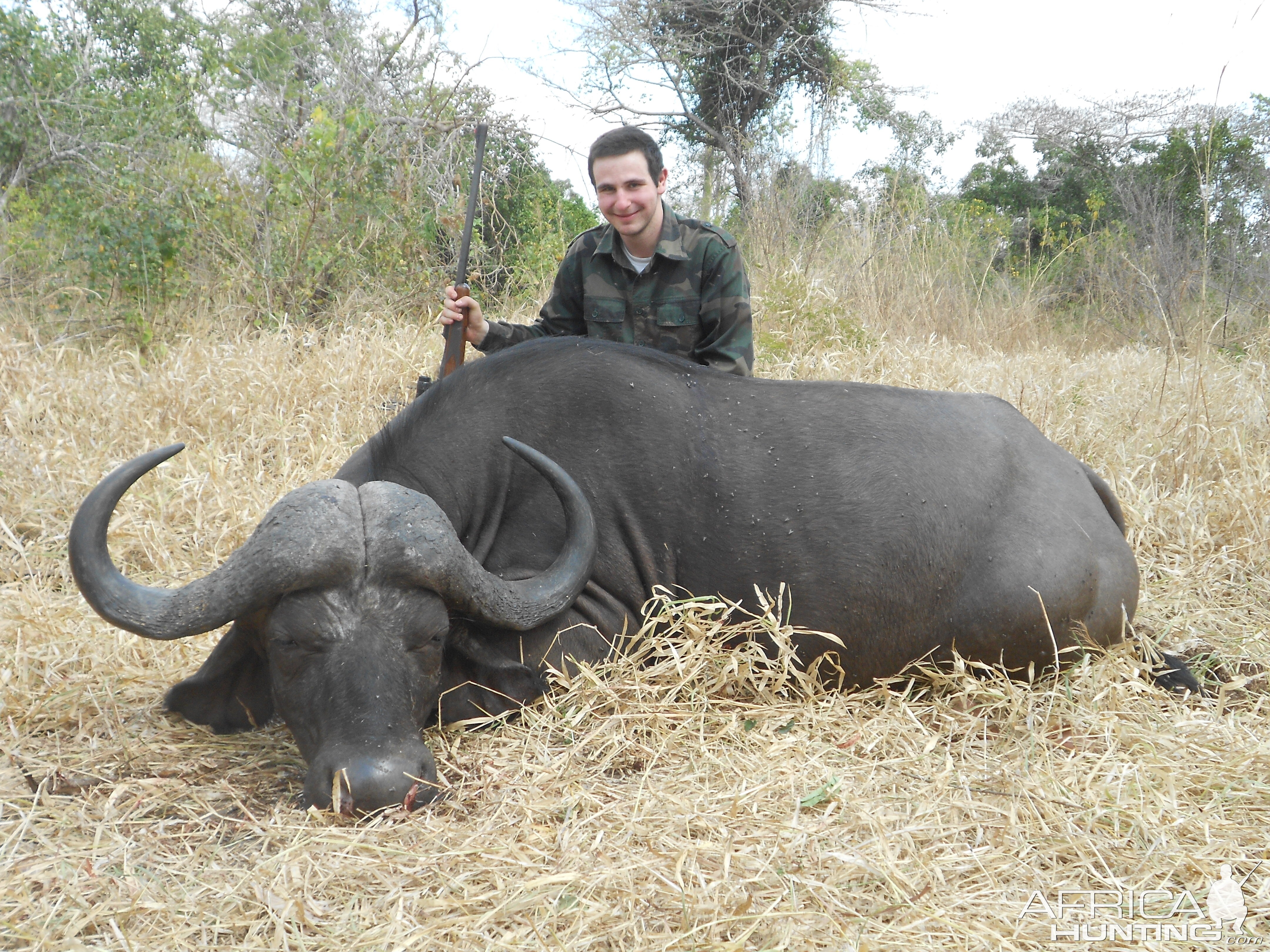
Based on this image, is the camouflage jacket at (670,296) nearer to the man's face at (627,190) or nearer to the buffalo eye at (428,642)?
the man's face at (627,190)

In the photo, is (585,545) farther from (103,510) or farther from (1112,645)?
(1112,645)

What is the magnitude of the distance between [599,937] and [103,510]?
1.56 m

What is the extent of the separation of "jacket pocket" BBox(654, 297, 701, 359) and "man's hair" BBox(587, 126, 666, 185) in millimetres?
583

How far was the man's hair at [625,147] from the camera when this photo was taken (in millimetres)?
4305

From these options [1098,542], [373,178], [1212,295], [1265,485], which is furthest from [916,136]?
[1098,542]

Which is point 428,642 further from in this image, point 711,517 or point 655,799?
point 711,517

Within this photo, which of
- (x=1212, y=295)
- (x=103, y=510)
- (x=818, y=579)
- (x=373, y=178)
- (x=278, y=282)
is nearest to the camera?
(x=103, y=510)

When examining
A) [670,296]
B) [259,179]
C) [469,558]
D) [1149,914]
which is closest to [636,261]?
[670,296]

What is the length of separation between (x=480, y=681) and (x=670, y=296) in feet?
8.05

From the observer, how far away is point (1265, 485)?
14.6 feet

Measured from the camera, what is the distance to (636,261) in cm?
468

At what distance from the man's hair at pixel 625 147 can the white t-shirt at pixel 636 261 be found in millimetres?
368

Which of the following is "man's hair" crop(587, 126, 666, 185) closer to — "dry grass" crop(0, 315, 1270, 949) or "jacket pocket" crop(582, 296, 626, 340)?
"jacket pocket" crop(582, 296, 626, 340)

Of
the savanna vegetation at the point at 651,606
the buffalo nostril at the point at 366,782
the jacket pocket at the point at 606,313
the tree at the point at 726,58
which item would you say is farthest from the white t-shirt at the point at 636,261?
the tree at the point at 726,58
